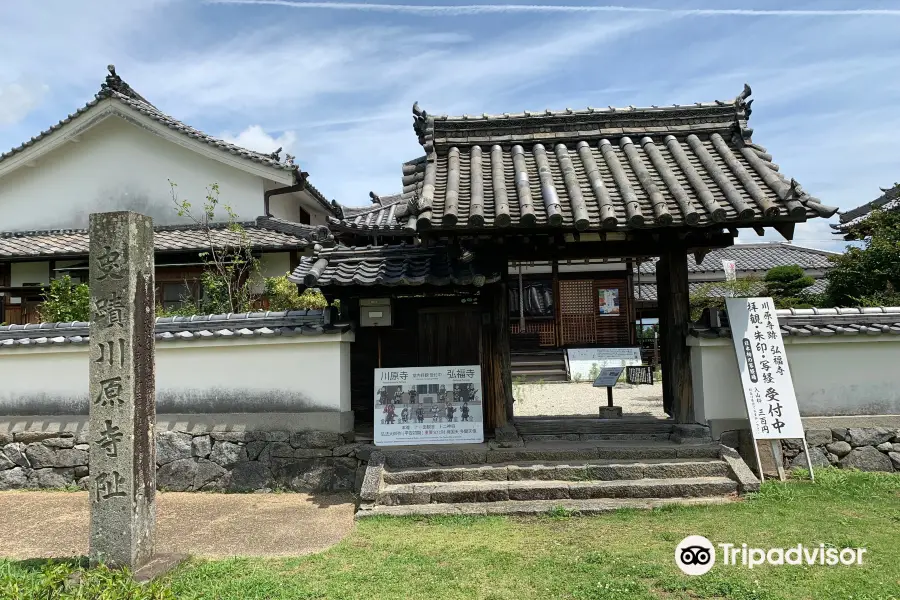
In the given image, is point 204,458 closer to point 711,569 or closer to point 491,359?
point 491,359

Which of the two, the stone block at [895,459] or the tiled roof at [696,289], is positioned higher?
the tiled roof at [696,289]

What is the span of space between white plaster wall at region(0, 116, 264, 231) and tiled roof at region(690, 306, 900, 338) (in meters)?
13.1

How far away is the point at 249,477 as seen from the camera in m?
8.71

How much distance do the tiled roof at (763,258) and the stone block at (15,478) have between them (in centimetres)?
2488

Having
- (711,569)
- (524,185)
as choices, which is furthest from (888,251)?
(711,569)

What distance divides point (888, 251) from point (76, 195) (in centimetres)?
2101

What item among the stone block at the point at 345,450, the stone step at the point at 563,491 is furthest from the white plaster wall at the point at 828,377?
the stone block at the point at 345,450

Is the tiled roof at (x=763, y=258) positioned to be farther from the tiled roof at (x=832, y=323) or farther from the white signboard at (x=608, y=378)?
the tiled roof at (x=832, y=323)

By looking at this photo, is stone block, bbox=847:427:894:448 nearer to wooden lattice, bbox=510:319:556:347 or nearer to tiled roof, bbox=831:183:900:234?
tiled roof, bbox=831:183:900:234

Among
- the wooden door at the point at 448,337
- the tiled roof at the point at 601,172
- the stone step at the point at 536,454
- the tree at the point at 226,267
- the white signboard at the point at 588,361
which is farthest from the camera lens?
the white signboard at the point at 588,361

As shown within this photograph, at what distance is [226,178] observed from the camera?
688 inches

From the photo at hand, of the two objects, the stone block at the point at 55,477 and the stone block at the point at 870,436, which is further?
the stone block at the point at 55,477

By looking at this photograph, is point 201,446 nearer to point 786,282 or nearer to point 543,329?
point 543,329

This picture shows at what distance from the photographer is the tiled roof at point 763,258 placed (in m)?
29.5
